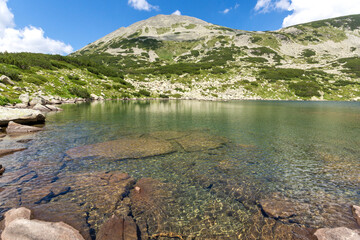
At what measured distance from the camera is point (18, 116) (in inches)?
819

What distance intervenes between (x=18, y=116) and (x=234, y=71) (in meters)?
108

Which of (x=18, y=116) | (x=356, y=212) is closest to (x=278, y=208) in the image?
(x=356, y=212)

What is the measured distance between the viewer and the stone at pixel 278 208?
22.6ft

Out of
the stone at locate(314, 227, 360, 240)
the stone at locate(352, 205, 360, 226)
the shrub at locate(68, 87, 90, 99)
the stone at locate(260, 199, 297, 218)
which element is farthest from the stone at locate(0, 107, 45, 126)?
the shrub at locate(68, 87, 90, 99)

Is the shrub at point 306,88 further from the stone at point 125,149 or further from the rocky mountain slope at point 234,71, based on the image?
the stone at point 125,149

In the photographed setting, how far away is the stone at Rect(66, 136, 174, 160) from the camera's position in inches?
499

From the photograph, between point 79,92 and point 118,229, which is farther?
point 79,92

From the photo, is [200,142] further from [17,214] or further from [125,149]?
[17,214]

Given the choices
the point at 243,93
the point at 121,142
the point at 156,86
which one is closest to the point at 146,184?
the point at 121,142

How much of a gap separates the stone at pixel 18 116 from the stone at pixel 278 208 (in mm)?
25612

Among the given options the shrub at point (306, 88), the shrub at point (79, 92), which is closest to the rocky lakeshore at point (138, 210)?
the shrub at point (79, 92)

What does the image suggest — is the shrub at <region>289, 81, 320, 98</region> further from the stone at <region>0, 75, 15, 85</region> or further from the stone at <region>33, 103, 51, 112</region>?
the stone at <region>0, 75, 15, 85</region>

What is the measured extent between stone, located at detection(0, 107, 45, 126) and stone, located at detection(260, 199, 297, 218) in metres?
25.6

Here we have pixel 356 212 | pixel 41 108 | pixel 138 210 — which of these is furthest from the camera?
pixel 41 108
